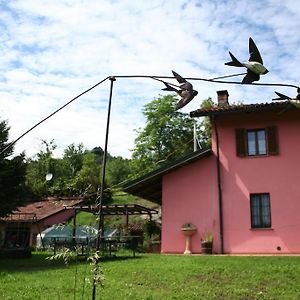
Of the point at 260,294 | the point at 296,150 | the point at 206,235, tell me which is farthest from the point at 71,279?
the point at 296,150

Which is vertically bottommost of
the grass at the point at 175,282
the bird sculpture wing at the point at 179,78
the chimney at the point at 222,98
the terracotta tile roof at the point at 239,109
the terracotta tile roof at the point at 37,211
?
the grass at the point at 175,282

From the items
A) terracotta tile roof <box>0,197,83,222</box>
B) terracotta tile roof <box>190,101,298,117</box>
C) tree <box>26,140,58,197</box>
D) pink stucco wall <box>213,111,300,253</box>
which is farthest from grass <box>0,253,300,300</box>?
tree <box>26,140,58,197</box>

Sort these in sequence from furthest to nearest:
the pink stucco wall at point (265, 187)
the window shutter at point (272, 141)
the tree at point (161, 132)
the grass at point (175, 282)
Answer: the tree at point (161, 132) → the window shutter at point (272, 141) → the pink stucco wall at point (265, 187) → the grass at point (175, 282)

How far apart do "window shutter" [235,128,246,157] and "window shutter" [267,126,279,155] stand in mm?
930

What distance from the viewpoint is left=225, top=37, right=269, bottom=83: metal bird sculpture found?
2.23 meters

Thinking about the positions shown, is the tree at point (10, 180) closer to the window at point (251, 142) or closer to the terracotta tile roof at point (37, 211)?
the terracotta tile roof at point (37, 211)

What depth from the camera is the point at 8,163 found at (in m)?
18.5

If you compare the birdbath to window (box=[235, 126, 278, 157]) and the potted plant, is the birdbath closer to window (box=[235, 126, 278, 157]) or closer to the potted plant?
the potted plant

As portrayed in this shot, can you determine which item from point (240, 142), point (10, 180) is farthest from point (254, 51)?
point (10, 180)

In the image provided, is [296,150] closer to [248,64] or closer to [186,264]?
[186,264]

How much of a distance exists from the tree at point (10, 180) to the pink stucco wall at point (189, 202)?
6.17 meters

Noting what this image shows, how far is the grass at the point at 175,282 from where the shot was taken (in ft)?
26.6

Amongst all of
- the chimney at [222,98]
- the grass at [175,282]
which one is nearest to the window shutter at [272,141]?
the chimney at [222,98]

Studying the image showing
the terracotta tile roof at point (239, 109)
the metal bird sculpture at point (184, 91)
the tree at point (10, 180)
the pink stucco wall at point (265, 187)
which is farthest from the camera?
the tree at point (10, 180)
